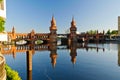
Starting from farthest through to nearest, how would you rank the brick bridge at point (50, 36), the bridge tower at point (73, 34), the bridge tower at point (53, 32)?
1. the bridge tower at point (73, 34)
2. the bridge tower at point (53, 32)
3. the brick bridge at point (50, 36)

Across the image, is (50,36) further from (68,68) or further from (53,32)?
(68,68)

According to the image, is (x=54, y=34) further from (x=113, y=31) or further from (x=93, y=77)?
(x=93, y=77)

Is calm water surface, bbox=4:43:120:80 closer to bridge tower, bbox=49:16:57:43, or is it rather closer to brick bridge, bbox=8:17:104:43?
brick bridge, bbox=8:17:104:43

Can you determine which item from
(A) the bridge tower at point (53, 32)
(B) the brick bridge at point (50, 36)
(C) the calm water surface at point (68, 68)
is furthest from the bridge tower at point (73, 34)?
(C) the calm water surface at point (68, 68)

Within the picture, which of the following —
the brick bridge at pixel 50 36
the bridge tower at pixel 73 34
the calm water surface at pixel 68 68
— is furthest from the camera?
the bridge tower at pixel 73 34

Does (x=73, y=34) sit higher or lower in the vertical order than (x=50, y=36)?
higher

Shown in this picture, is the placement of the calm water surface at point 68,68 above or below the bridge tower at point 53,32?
below

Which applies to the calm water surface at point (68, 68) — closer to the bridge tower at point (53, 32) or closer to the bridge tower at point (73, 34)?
the bridge tower at point (53, 32)

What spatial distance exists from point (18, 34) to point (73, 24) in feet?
121

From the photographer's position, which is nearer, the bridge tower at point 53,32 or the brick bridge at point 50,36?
A: the brick bridge at point 50,36

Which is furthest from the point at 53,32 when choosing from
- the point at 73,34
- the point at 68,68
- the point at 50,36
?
the point at 68,68

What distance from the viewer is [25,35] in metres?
141

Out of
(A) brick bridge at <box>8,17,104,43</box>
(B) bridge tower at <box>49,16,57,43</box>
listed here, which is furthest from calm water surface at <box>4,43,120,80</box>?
(B) bridge tower at <box>49,16,57,43</box>

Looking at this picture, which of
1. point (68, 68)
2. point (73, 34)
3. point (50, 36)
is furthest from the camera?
point (73, 34)
